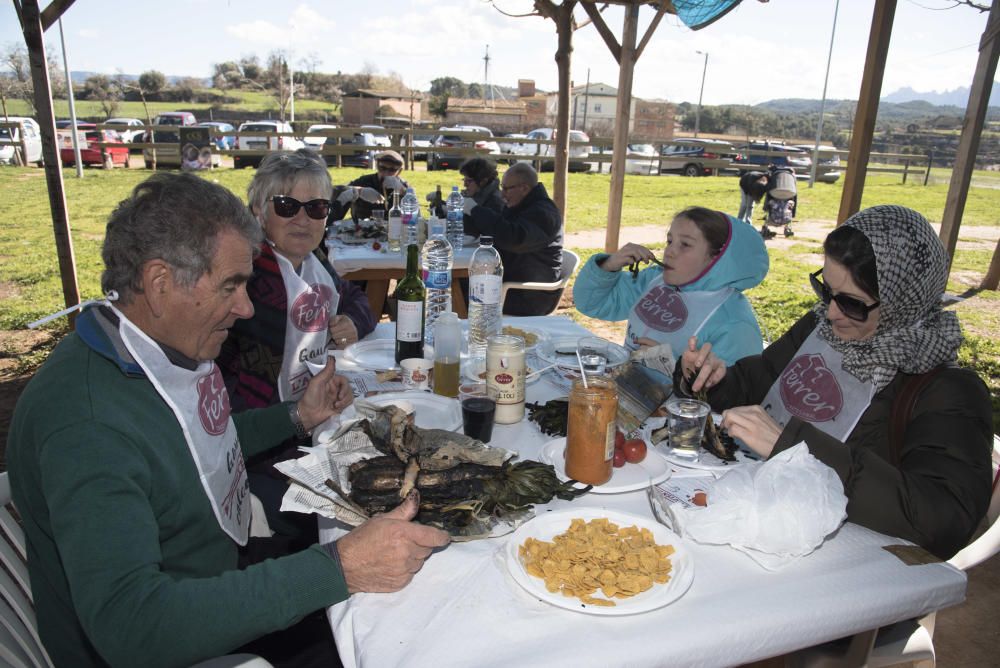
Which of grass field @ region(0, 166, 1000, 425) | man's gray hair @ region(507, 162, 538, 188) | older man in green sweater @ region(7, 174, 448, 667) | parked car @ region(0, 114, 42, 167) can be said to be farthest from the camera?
parked car @ region(0, 114, 42, 167)

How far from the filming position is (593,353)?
245 cm

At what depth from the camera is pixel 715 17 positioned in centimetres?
524

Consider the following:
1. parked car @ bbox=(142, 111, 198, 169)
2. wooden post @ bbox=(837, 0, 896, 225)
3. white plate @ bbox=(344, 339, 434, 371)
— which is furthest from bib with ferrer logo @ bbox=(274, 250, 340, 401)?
parked car @ bbox=(142, 111, 198, 169)

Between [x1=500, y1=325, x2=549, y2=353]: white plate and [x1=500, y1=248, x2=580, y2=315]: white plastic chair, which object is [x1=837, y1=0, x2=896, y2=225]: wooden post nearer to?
[x1=500, y1=248, x2=580, y2=315]: white plastic chair

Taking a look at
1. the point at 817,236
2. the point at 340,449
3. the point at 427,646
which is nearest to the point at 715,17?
the point at 340,449

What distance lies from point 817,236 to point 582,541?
13015 mm

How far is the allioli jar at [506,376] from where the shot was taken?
1.90 m

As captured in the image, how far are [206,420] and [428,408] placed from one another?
0.70 metres

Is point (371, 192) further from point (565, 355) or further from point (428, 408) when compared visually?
point (428, 408)

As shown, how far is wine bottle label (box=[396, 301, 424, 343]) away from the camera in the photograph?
234 centimetres

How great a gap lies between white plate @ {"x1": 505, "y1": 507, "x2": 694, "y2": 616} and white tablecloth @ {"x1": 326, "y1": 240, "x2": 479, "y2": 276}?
3583 millimetres

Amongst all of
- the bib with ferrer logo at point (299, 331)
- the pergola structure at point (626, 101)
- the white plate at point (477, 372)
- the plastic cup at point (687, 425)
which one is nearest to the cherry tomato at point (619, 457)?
the plastic cup at point (687, 425)

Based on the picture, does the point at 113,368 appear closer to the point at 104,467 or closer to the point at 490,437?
the point at 104,467

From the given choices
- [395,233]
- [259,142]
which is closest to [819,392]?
[395,233]
